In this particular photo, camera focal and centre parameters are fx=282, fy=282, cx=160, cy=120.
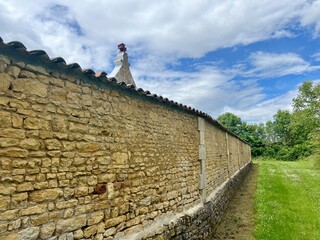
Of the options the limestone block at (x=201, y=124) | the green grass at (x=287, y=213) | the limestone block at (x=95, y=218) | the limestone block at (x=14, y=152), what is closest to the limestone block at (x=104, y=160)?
the limestone block at (x=95, y=218)

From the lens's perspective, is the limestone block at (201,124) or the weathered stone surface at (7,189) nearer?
the weathered stone surface at (7,189)

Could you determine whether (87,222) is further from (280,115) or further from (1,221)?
(280,115)

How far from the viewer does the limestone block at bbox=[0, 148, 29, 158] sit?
129 inches

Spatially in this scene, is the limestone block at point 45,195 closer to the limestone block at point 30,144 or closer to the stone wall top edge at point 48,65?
the limestone block at point 30,144

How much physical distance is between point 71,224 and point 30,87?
198 centimetres

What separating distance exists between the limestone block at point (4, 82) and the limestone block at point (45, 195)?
52.2 inches

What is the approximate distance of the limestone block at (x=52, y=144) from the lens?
376 centimetres

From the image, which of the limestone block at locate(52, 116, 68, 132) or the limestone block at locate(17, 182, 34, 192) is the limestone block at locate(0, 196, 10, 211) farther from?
the limestone block at locate(52, 116, 68, 132)

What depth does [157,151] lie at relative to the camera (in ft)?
20.9

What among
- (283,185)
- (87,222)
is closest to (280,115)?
(283,185)

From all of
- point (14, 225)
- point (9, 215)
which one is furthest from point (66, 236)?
point (9, 215)

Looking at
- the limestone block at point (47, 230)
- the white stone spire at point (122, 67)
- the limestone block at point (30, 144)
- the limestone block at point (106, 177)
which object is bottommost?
the limestone block at point (47, 230)

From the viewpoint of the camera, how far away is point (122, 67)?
10.3 meters

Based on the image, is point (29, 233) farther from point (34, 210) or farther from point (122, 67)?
point (122, 67)
